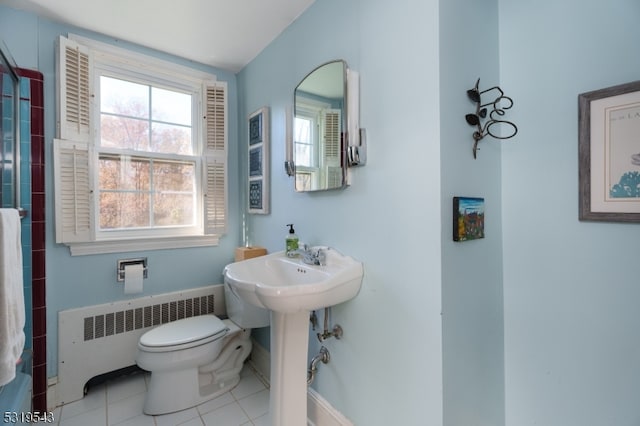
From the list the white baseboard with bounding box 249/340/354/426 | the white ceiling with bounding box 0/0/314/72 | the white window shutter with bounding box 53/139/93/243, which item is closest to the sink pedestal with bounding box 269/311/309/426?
the white baseboard with bounding box 249/340/354/426

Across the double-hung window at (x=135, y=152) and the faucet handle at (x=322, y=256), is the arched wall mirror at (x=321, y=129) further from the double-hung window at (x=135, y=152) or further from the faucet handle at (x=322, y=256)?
the double-hung window at (x=135, y=152)

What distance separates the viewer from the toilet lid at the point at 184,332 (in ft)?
5.31

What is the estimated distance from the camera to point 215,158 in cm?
225

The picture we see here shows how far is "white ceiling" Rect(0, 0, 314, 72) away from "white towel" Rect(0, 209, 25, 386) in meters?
1.29

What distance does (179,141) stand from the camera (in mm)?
2201

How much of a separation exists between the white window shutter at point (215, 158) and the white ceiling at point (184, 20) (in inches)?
12.6

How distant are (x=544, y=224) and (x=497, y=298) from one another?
37cm

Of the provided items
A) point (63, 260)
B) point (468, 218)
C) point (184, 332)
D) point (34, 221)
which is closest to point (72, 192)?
point (34, 221)

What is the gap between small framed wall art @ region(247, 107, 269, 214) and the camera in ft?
6.57

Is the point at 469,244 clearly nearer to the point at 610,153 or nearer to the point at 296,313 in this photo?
the point at 610,153

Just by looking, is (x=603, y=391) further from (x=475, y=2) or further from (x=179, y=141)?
(x=179, y=141)

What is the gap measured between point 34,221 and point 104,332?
788 millimetres

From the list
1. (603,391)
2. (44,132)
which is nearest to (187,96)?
(44,132)

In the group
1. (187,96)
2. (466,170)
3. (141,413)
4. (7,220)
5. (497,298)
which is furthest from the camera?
(187,96)
